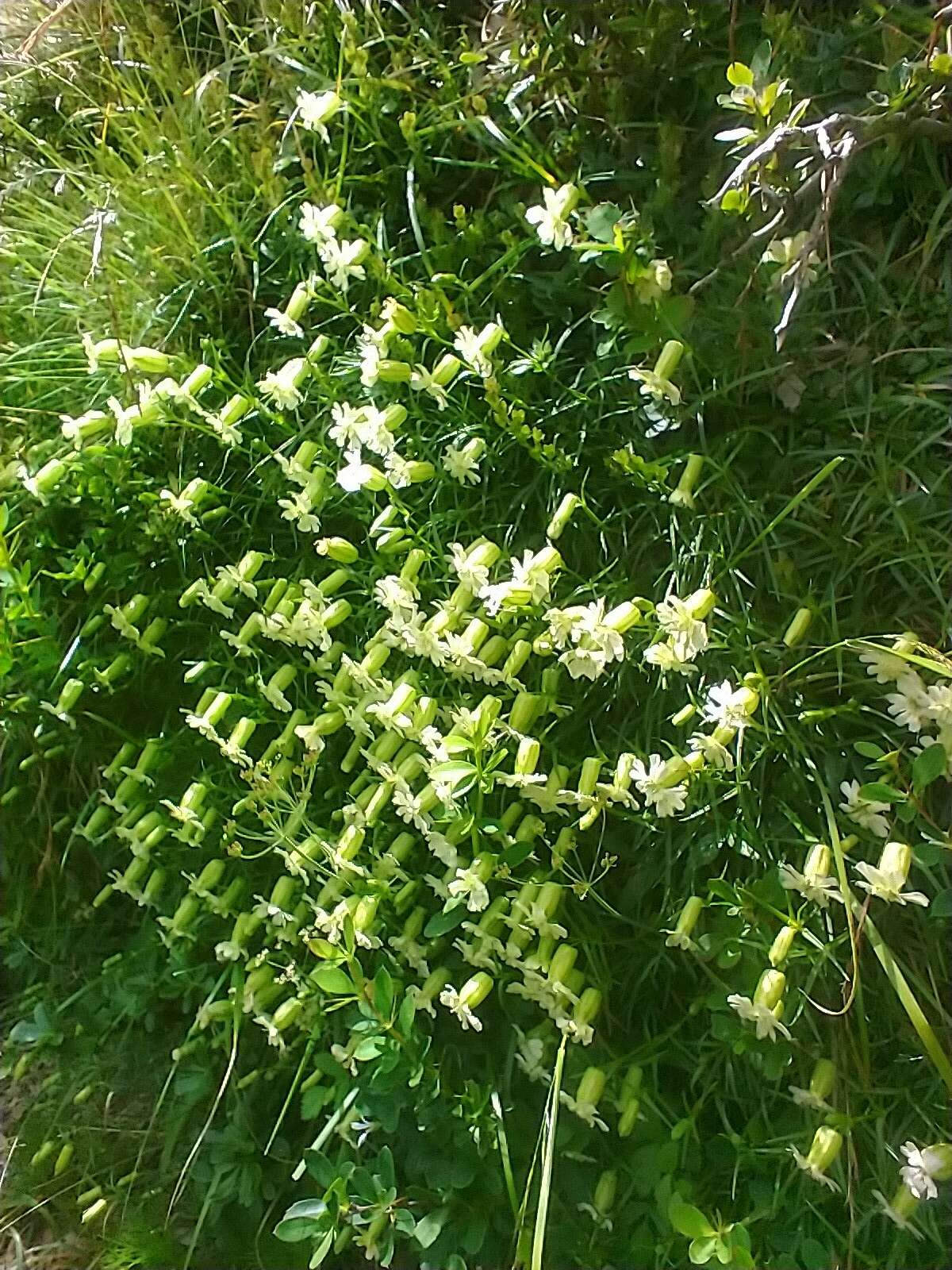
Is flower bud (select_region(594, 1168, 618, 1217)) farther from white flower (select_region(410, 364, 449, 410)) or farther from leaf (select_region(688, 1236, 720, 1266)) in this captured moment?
white flower (select_region(410, 364, 449, 410))

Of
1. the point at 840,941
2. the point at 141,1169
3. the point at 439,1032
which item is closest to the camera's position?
the point at 840,941

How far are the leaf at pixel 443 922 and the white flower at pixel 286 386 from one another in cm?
43

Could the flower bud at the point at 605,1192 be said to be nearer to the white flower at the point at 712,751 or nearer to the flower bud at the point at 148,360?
the white flower at the point at 712,751

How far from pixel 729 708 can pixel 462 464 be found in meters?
0.29

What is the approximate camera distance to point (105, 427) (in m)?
0.87

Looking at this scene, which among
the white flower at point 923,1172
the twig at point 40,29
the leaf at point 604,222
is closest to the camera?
the white flower at point 923,1172

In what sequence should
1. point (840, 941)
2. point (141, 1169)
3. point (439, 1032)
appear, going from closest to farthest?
point (840, 941), point (439, 1032), point (141, 1169)

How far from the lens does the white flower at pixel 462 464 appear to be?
0.81 meters

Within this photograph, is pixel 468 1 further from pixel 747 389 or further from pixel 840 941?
pixel 840 941

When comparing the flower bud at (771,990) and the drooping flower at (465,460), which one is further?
the drooping flower at (465,460)

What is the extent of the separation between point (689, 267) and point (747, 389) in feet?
0.37

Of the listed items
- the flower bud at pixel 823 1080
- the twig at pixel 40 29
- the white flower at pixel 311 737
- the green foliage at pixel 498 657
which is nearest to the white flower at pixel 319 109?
the green foliage at pixel 498 657

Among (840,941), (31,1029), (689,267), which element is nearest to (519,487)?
(689,267)

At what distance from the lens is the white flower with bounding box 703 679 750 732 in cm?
70
